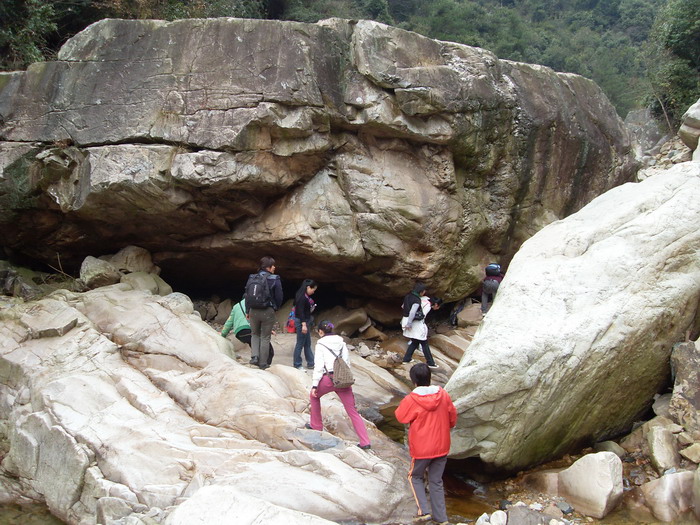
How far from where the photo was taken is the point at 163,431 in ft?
22.4

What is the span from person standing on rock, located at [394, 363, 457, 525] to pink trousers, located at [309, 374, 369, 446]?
1059 mm

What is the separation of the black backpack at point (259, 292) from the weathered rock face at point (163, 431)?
2.98ft

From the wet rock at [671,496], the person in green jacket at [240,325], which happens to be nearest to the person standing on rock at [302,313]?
the person in green jacket at [240,325]

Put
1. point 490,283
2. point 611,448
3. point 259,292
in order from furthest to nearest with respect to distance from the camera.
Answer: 1. point 490,283
2. point 259,292
3. point 611,448

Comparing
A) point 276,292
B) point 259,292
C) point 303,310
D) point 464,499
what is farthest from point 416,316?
point 464,499

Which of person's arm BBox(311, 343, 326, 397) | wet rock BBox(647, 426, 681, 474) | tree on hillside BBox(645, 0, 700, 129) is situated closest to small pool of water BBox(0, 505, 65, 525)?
person's arm BBox(311, 343, 326, 397)

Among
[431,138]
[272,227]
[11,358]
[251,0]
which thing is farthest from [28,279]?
[251,0]

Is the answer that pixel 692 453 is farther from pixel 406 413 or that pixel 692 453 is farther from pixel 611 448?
pixel 406 413

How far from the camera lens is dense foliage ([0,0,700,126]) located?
44.0 feet

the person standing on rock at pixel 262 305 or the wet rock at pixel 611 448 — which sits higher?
the person standing on rock at pixel 262 305

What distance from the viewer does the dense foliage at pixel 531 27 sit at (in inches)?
527

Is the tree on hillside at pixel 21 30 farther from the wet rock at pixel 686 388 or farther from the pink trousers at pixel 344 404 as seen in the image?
the wet rock at pixel 686 388

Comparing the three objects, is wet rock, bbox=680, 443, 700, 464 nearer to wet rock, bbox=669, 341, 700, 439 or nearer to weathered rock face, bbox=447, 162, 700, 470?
wet rock, bbox=669, 341, 700, 439

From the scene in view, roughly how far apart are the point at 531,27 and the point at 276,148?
34.2 meters
